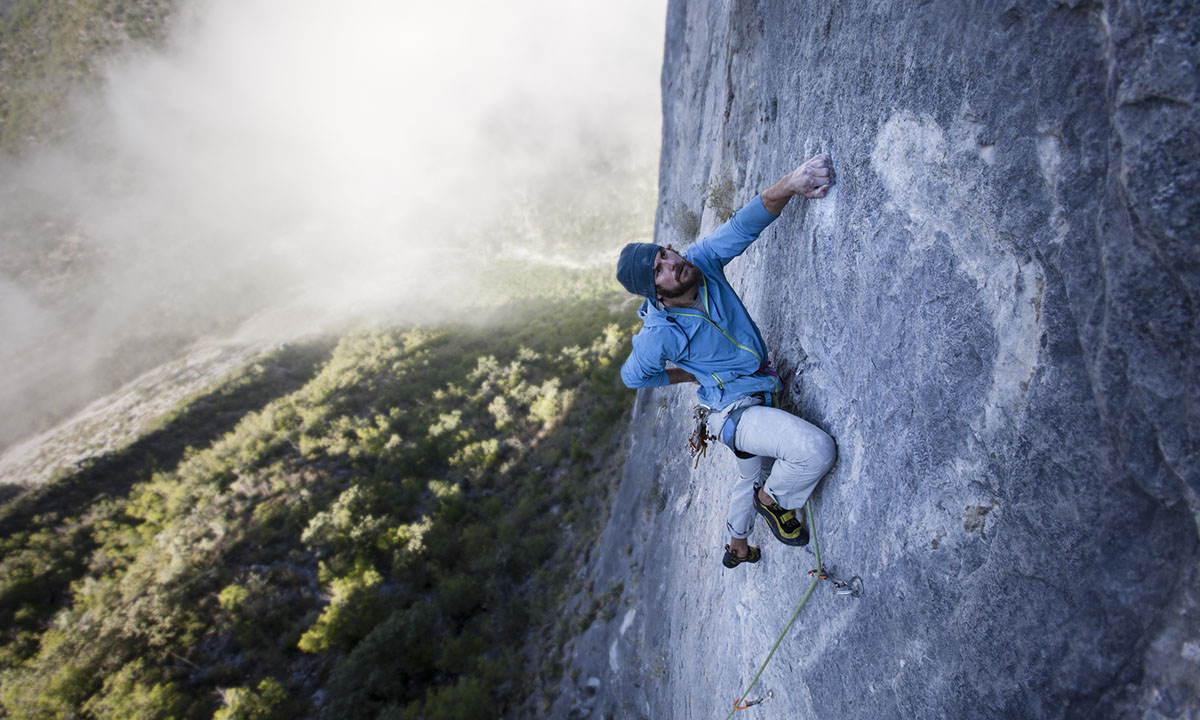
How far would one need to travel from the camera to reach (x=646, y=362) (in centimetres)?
324

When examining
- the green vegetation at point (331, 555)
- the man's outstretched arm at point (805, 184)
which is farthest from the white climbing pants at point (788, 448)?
the green vegetation at point (331, 555)

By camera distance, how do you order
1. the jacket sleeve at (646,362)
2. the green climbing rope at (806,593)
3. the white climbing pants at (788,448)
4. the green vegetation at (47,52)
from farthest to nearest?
the green vegetation at (47,52), the jacket sleeve at (646,362), the green climbing rope at (806,593), the white climbing pants at (788,448)

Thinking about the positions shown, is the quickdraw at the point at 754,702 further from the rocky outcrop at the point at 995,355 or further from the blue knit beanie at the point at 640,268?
the blue knit beanie at the point at 640,268

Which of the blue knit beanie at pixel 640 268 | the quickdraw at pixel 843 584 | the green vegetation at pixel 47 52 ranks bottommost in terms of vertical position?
the quickdraw at pixel 843 584

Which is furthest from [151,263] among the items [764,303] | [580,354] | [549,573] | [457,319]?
[764,303]

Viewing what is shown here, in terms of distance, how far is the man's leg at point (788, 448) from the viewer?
274cm

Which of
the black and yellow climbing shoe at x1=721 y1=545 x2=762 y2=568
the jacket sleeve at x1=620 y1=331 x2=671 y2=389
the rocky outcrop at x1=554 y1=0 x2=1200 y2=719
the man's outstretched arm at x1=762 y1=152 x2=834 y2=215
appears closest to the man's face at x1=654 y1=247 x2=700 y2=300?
the jacket sleeve at x1=620 y1=331 x2=671 y2=389

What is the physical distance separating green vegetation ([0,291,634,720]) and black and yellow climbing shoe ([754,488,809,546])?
6.92 metres

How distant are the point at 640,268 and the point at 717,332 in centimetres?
66

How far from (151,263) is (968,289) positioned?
85.8 m

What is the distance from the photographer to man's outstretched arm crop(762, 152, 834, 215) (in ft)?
9.23

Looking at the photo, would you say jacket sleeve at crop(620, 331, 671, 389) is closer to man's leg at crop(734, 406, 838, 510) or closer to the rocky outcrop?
man's leg at crop(734, 406, 838, 510)

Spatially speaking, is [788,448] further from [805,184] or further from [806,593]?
[805,184]

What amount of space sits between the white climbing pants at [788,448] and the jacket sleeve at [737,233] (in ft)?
3.49
